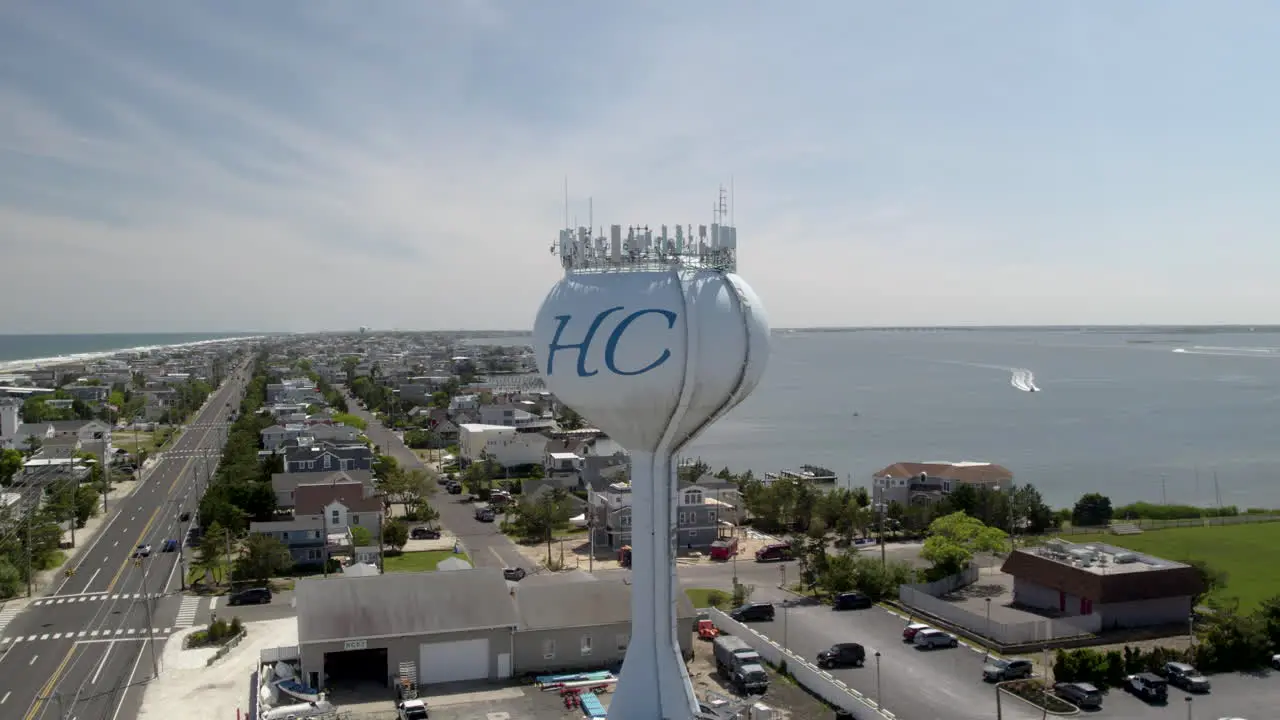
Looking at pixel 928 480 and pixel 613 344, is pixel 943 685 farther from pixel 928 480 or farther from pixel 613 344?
pixel 928 480

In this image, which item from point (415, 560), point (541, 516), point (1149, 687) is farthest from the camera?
point (541, 516)

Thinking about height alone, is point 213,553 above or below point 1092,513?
above

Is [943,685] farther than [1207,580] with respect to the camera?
No

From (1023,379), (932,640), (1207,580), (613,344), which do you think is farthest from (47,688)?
(1023,379)

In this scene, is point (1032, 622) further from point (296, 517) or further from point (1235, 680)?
point (296, 517)

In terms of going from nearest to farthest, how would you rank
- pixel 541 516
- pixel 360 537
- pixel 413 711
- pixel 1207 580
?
pixel 413 711 < pixel 1207 580 < pixel 360 537 < pixel 541 516

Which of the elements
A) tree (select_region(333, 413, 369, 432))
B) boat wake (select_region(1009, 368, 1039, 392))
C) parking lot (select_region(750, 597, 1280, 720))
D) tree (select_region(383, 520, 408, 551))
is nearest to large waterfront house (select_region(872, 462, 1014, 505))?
parking lot (select_region(750, 597, 1280, 720))

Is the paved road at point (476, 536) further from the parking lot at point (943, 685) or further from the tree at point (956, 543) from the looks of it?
the tree at point (956, 543)
